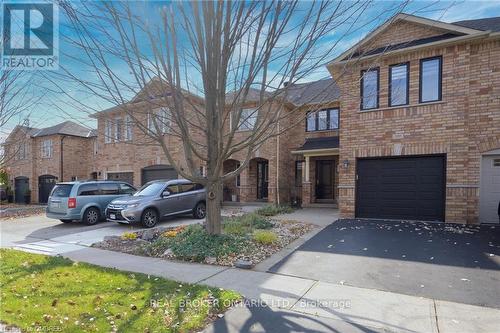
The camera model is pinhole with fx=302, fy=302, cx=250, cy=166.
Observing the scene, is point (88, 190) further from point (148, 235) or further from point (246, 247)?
point (246, 247)

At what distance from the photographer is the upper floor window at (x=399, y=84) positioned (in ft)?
35.9

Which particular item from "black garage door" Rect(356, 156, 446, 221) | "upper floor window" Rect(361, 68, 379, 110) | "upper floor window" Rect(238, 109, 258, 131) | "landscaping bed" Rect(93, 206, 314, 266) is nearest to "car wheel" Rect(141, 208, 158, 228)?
"landscaping bed" Rect(93, 206, 314, 266)

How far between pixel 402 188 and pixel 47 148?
2635 cm

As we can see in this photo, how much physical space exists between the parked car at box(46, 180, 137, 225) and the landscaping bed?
379 centimetres

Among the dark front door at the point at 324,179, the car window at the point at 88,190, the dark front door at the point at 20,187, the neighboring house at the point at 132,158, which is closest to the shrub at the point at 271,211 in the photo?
the dark front door at the point at 324,179

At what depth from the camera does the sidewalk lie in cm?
354

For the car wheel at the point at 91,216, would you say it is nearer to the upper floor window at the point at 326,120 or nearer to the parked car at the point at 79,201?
the parked car at the point at 79,201

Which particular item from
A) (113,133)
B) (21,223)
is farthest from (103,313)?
(113,133)

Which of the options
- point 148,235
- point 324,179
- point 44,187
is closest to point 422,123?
point 324,179

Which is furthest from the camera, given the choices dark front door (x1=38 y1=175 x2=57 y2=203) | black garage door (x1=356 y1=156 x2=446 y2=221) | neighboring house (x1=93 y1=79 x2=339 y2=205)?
dark front door (x1=38 y1=175 x2=57 y2=203)

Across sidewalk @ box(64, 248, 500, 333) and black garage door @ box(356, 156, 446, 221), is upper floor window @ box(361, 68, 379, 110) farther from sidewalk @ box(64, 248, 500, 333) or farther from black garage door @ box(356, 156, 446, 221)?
sidewalk @ box(64, 248, 500, 333)

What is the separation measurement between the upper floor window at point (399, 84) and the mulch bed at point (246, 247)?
565 cm

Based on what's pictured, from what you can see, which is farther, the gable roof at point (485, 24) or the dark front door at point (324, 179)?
the dark front door at point (324, 179)

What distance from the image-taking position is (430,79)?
10.7 metres
